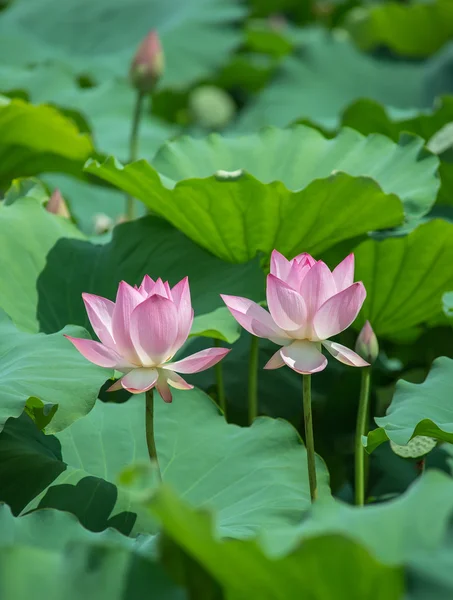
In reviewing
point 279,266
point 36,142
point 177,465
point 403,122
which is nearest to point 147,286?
point 279,266

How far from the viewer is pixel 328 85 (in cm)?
304

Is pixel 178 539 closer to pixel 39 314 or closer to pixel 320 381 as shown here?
pixel 39 314

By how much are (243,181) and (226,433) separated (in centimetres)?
33

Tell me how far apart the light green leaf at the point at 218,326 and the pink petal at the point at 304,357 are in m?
0.20

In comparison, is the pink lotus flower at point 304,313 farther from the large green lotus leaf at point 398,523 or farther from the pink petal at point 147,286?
the large green lotus leaf at point 398,523

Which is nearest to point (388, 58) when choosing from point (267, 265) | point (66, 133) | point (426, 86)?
point (426, 86)

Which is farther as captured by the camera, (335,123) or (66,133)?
(335,123)

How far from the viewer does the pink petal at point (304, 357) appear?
2.80 ft

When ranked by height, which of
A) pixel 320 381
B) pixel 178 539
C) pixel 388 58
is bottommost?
pixel 388 58

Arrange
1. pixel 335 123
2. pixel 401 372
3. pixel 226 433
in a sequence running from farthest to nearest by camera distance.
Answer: pixel 335 123, pixel 401 372, pixel 226 433

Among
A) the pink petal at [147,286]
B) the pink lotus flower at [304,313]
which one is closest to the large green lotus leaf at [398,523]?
the pink lotus flower at [304,313]

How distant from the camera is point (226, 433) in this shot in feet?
3.67

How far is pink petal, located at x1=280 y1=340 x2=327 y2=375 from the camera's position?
33.5 inches

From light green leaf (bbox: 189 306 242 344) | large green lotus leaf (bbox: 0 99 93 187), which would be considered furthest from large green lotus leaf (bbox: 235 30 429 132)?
light green leaf (bbox: 189 306 242 344)
